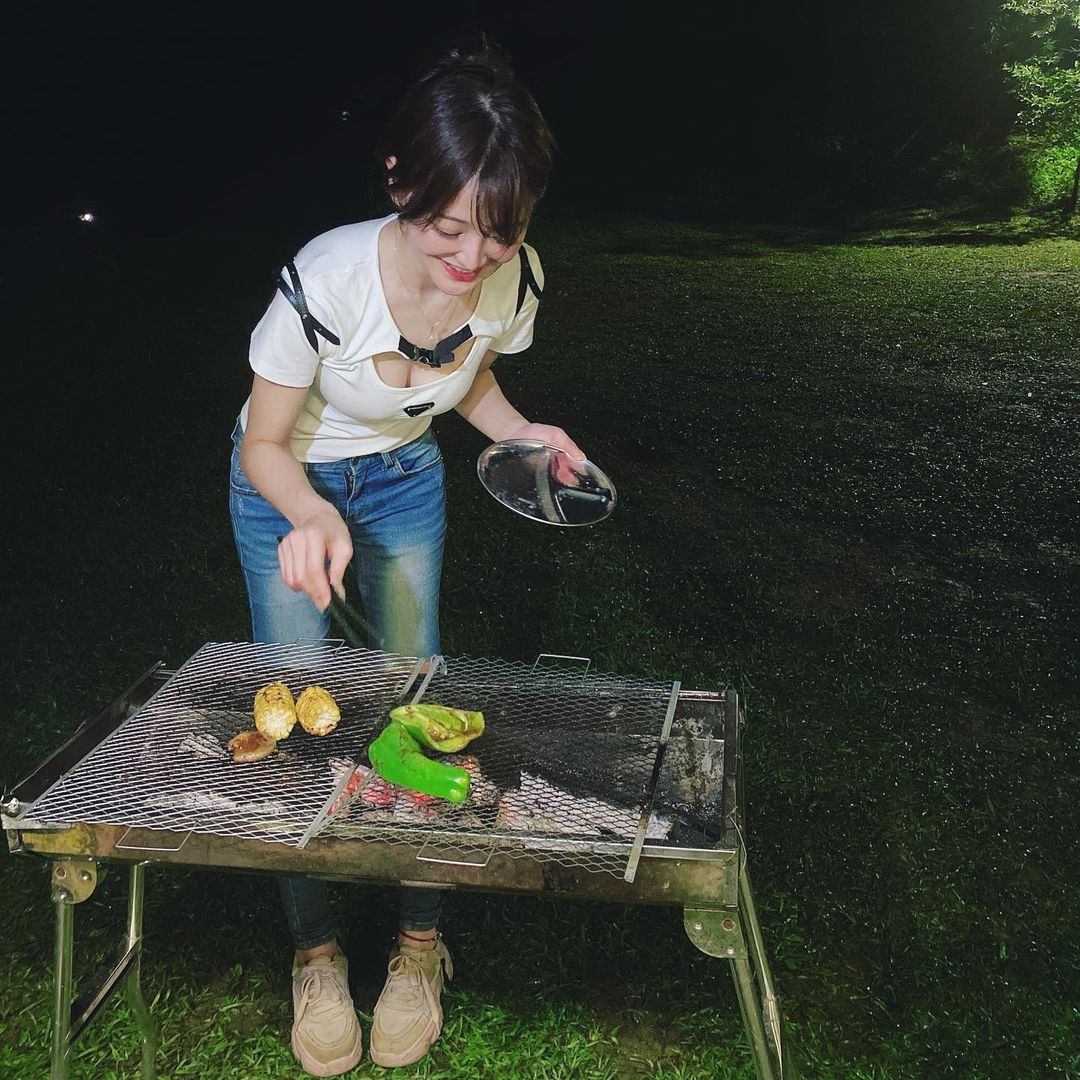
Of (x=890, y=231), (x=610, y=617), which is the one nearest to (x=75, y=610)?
(x=610, y=617)

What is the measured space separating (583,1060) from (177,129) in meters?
18.0

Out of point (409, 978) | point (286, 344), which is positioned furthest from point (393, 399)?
point (409, 978)

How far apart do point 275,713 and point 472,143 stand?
42.3 inches

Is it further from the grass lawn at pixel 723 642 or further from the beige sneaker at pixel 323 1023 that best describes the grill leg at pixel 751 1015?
Answer: the beige sneaker at pixel 323 1023

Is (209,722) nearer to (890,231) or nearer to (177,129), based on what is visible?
(890,231)

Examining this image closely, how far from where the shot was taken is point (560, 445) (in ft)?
7.57

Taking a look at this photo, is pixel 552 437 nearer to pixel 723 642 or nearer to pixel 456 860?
pixel 456 860

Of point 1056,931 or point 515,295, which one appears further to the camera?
point 1056,931

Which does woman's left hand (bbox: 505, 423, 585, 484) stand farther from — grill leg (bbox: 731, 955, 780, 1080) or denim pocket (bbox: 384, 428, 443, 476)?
grill leg (bbox: 731, 955, 780, 1080)

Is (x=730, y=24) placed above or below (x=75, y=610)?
above

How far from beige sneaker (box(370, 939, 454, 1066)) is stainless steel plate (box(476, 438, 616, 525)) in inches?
45.0

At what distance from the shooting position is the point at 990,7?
1989 centimetres

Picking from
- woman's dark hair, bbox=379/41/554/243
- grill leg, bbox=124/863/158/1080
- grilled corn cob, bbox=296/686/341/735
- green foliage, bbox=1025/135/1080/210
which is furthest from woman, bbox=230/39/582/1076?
green foliage, bbox=1025/135/1080/210

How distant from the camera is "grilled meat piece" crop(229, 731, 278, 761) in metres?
1.97
